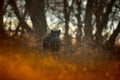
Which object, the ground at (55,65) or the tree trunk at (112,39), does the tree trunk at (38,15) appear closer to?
the ground at (55,65)

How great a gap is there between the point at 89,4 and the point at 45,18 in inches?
85.4

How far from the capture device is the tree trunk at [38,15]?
1734 cm

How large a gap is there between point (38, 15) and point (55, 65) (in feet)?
16.1

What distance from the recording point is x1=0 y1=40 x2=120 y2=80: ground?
482 inches

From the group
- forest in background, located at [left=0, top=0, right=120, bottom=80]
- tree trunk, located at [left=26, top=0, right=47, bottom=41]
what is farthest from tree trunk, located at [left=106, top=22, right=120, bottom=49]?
tree trunk, located at [left=26, top=0, right=47, bottom=41]

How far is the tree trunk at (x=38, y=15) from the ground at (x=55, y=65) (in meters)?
2.68

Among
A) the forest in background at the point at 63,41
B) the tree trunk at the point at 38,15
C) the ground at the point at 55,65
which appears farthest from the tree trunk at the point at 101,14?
the tree trunk at the point at 38,15

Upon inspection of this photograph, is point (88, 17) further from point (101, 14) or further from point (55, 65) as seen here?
point (55, 65)

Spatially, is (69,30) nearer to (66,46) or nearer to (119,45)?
(66,46)

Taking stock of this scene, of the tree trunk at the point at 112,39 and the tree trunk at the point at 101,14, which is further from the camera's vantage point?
the tree trunk at the point at 101,14

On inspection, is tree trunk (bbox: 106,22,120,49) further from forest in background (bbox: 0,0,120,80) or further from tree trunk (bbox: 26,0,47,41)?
tree trunk (bbox: 26,0,47,41)

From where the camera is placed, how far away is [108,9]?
17.1 meters

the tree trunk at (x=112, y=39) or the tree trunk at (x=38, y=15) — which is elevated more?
the tree trunk at (x=38, y=15)

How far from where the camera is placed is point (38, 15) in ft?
57.9
